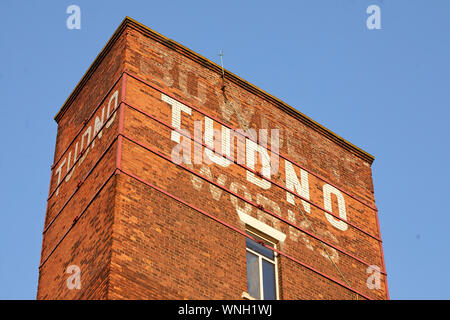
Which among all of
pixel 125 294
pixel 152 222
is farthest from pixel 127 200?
pixel 125 294

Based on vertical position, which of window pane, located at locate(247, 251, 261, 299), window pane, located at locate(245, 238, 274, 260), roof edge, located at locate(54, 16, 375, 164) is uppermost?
roof edge, located at locate(54, 16, 375, 164)

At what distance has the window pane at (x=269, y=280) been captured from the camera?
22781mm

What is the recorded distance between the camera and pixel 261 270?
23062mm

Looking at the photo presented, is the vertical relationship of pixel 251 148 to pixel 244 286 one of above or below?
above

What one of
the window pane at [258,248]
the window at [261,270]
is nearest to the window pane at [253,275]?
the window at [261,270]

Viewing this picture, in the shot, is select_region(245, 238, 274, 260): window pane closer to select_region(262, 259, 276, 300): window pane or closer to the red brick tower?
the red brick tower

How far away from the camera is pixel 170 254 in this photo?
21.2m

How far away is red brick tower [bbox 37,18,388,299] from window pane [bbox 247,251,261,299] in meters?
0.04

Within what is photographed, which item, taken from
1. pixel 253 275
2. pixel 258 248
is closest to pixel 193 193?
pixel 258 248

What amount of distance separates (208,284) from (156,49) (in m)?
6.55

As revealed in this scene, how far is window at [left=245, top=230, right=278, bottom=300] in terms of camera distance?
22.6m

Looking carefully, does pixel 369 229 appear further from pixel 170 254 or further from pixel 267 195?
pixel 170 254

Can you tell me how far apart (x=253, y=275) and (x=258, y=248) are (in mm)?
833

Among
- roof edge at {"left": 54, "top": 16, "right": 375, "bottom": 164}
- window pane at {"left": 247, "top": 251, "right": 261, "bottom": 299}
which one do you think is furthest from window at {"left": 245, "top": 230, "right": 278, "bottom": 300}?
roof edge at {"left": 54, "top": 16, "right": 375, "bottom": 164}
